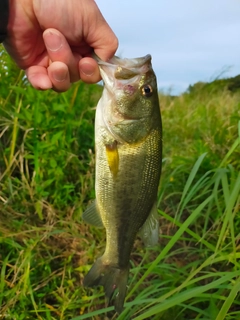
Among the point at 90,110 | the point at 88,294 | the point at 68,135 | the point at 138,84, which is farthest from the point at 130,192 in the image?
the point at 90,110

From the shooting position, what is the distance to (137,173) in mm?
1847

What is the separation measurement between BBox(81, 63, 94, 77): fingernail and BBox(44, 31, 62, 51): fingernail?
4.9 inches

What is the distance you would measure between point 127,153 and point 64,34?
23.1 inches

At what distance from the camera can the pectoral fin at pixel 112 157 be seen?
1822 mm

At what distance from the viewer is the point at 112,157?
182cm

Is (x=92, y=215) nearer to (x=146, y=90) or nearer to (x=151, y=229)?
(x=151, y=229)

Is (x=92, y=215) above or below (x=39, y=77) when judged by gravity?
below

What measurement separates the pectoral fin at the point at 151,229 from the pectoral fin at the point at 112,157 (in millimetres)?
232

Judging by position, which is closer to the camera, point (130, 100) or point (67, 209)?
point (130, 100)

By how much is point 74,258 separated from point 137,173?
4.79ft

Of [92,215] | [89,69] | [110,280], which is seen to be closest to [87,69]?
[89,69]

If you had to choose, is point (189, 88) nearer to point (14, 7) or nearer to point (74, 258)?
point (74, 258)

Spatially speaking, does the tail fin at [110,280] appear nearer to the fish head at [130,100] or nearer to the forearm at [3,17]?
the fish head at [130,100]

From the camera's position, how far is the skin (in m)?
1.89
